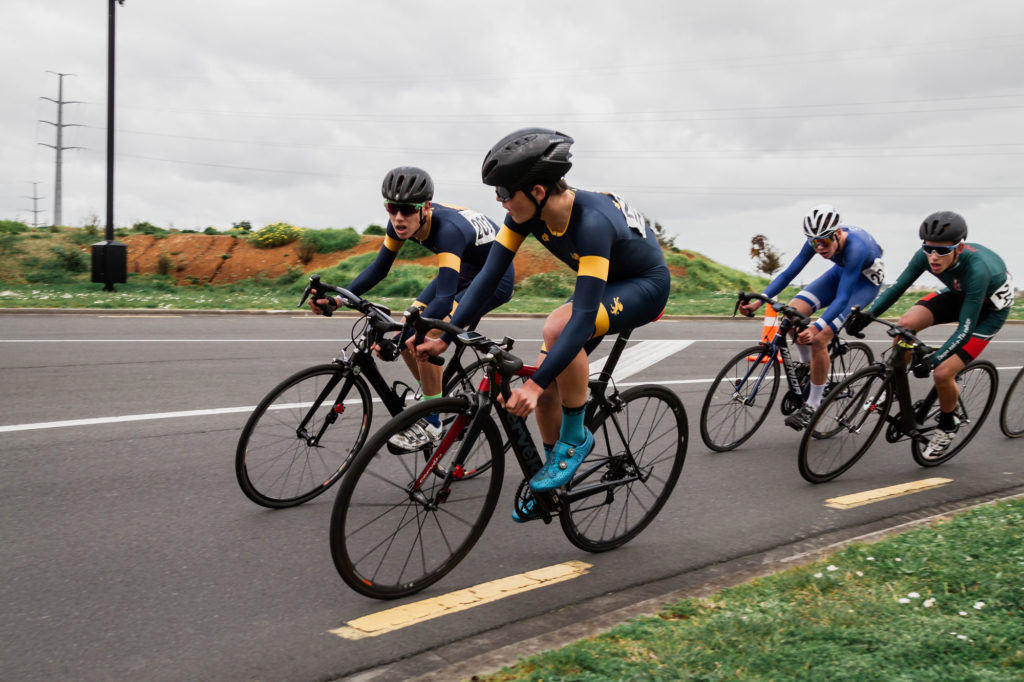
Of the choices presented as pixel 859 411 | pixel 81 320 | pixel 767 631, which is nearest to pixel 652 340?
pixel 859 411

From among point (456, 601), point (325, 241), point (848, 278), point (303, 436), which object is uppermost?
point (325, 241)

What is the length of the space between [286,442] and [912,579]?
3299mm

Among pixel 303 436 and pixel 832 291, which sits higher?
pixel 832 291

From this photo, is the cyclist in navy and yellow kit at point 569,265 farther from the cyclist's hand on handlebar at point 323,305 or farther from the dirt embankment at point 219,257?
the dirt embankment at point 219,257

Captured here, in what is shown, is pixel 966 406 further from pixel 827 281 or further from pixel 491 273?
pixel 491 273

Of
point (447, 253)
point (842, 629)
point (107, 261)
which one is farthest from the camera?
point (107, 261)

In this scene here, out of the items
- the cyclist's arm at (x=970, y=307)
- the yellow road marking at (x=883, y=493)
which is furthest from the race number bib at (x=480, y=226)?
the cyclist's arm at (x=970, y=307)

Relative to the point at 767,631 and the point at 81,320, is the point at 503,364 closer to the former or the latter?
the point at 767,631

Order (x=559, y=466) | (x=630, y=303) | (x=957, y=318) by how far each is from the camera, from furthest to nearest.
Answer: (x=957, y=318)
(x=630, y=303)
(x=559, y=466)

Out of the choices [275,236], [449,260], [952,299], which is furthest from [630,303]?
[275,236]

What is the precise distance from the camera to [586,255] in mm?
3822

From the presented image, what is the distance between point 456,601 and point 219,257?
40080mm

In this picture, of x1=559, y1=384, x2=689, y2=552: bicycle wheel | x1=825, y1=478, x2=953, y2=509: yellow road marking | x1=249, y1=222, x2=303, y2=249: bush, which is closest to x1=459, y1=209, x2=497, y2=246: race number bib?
x1=559, y1=384, x2=689, y2=552: bicycle wheel

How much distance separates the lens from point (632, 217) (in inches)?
174
